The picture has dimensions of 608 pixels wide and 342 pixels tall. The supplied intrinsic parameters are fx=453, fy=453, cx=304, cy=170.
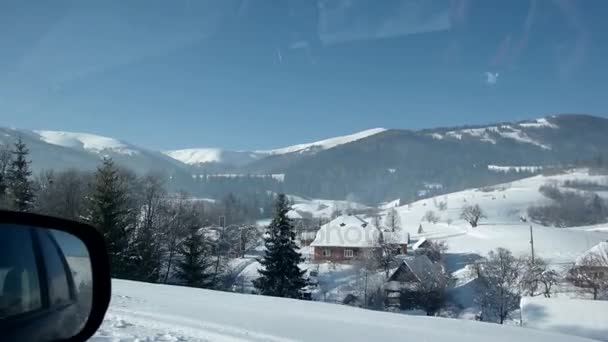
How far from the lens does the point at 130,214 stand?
27656 millimetres

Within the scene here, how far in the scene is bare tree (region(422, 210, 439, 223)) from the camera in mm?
114131

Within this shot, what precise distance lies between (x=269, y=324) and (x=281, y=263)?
20.8 m

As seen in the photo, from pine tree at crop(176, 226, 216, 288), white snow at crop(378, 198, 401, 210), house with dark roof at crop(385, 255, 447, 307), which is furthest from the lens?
white snow at crop(378, 198, 401, 210)

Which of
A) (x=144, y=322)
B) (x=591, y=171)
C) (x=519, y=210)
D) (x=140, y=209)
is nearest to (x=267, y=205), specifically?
(x=519, y=210)

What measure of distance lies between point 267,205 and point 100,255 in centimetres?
11625

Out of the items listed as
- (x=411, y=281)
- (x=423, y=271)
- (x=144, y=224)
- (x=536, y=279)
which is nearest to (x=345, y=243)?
(x=423, y=271)

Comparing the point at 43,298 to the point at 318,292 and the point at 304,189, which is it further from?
the point at 304,189

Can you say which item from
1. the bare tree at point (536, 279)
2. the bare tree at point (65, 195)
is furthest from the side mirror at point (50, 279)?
the bare tree at point (536, 279)

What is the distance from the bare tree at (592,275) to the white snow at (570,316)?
2041cm

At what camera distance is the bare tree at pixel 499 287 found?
1453 inches

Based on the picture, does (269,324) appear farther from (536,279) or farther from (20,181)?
(536,279)

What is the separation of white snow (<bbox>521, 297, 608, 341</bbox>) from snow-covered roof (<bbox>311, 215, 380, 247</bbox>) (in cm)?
3638

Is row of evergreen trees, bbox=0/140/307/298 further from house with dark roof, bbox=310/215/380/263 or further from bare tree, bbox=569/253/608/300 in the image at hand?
bare tree, bbox=569/253/608/300

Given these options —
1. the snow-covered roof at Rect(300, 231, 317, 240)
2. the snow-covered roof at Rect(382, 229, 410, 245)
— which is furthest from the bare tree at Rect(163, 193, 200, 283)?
the snow-covered roof at Rect(300, 231, 317, 240)
